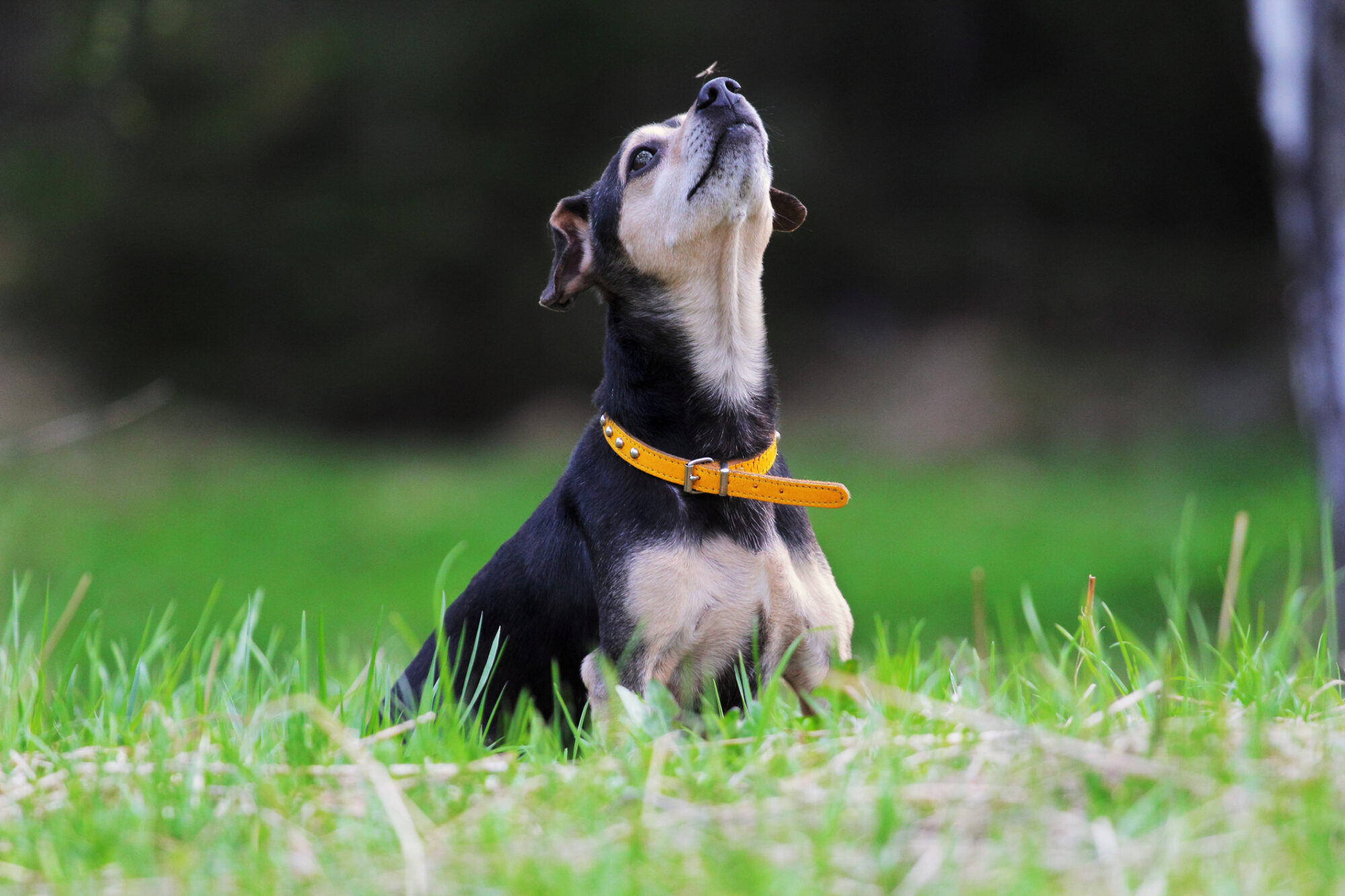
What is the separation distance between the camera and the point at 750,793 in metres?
1.87

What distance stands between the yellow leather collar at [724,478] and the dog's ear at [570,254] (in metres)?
0.52

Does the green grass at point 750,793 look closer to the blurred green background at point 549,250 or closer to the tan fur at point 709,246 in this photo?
the tan fur at point 709,246

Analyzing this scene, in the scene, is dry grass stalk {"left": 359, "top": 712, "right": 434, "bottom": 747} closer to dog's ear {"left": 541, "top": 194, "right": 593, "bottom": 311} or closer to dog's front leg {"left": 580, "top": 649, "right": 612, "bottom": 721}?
dog's front leg {"left": 580, "top": 649, "right": 612, "bottom": 721}

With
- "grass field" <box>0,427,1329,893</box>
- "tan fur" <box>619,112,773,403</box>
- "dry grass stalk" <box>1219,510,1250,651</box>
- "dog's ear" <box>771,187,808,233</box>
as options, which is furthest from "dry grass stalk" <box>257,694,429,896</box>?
"dog's ear" <box>771,187,808,233</box>

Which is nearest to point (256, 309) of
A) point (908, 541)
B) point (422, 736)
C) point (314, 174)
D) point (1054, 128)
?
point (314, 174)

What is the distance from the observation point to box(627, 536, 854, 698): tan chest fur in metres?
2.60

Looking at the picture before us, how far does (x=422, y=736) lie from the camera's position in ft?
6.97

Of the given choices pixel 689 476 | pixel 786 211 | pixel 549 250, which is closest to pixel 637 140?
pixel 786 211

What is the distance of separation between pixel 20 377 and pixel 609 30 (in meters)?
6.67

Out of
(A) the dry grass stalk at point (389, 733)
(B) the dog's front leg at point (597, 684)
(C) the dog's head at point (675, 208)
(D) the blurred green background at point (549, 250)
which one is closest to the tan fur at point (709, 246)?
(C) the dog's head at point (675, 208)

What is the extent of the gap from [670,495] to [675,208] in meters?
0.73

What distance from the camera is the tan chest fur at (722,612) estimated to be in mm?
2596

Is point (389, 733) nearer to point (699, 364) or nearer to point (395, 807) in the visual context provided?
point (395, 807)

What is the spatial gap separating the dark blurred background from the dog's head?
305 inches
